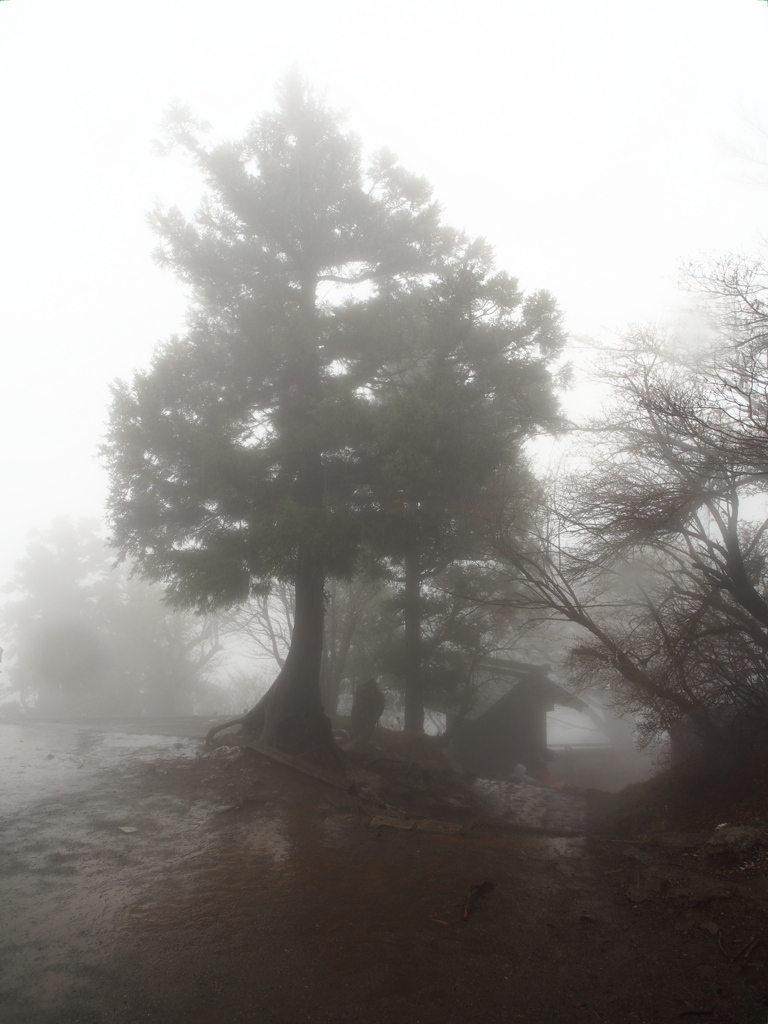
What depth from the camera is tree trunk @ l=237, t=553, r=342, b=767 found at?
1217cm

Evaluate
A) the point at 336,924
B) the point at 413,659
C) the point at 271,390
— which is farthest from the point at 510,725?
the point at 336,924

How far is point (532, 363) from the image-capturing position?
14.3m

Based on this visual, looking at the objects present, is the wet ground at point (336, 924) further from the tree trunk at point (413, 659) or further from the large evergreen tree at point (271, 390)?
the tree trunk at point (413, 659)

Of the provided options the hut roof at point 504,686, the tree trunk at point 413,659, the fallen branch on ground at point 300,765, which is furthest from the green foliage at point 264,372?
the hut roof at point 504,686

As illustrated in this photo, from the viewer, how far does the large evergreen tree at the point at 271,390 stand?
1188 centimetres

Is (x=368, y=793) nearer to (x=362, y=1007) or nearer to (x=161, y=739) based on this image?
(x=362, y=1007)

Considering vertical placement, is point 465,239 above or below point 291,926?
above

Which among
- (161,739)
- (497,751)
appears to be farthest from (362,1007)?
(497,751)

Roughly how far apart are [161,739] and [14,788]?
6341mm

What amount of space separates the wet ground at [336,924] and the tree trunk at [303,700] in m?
3.30

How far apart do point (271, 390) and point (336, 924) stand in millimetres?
11383

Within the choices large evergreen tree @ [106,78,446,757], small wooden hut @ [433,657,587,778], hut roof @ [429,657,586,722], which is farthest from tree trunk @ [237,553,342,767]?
small wooden hut @ [433,657,587,778]

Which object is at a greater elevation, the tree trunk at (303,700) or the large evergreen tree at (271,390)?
the large evergreen tree at (271,390)

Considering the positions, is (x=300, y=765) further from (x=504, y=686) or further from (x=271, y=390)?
(x=504, y=686)
